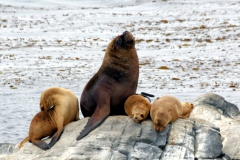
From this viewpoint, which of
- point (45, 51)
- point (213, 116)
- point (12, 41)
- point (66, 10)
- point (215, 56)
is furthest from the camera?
point (66, 10)

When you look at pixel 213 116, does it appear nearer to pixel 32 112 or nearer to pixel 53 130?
pixel 53 130

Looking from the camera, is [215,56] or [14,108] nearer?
[14,108]

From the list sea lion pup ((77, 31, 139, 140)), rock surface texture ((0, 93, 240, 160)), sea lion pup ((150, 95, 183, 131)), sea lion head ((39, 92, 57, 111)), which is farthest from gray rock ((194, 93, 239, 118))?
sea lion head ((39, 92, 57, 111))

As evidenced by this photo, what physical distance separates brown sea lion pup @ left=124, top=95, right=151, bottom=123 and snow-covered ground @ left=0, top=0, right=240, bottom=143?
411cm

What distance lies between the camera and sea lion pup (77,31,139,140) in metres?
8.37

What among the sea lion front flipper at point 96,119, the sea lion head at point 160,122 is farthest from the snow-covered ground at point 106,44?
the sea lion head at point 160,122

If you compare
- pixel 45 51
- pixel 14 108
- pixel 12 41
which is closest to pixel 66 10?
pixel 12 41

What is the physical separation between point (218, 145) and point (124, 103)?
1793 millimetres

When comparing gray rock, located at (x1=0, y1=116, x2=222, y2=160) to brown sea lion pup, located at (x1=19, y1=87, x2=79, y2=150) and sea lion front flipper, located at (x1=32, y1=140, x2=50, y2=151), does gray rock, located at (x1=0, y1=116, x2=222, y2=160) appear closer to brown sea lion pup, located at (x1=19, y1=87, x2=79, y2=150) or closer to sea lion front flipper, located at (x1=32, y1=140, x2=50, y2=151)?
sea lion front flipper, located at (x1=32, y1=140, x2=50, y2=151)

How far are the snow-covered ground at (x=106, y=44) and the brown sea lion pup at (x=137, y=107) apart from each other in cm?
411

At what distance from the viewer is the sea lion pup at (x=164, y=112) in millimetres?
7477

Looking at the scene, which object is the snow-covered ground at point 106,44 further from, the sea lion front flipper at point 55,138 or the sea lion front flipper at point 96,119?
the sea lion front flipper at point 96,119

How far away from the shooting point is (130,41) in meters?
8.55

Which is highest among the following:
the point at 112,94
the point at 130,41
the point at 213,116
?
the point at 130,41
